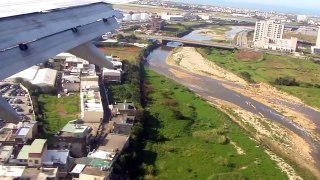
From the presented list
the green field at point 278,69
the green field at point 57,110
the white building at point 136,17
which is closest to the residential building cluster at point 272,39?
the green field at point 278,69

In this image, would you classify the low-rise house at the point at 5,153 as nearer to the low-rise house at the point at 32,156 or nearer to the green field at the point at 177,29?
the low-rise house at the point at 32,156

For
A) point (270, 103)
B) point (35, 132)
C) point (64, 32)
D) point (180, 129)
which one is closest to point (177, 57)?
point (270, 103)

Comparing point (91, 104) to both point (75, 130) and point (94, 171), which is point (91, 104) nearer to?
point (75, 130)

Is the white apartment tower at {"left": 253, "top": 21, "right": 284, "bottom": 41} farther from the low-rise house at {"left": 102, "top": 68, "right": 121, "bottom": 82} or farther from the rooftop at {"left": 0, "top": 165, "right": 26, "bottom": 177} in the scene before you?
the rooftop at {"left": 0, "top": 165, "right": 26, "bottom": 177}

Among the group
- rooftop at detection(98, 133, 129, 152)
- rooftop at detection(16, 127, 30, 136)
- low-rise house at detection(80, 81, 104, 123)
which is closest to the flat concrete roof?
rooftop at detection(98, 133, 129, 152)

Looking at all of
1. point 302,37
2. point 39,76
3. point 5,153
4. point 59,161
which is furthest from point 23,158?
point 302,37

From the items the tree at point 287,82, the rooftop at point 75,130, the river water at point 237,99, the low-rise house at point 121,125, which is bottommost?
the tree at point 287,82
